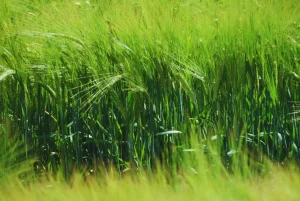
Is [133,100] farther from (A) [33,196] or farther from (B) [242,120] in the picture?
(A) [33,196]

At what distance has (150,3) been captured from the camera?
3.05m

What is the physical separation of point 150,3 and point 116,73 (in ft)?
1.47

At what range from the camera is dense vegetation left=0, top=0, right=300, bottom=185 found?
9.15 ft

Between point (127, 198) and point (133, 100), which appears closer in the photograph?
point (127, 198)

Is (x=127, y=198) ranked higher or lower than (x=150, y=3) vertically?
lower

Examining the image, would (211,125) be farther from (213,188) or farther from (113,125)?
(213,188)

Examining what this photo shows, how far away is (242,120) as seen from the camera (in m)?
2.94

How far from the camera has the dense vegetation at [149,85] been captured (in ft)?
9.15

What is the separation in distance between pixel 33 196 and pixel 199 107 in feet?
5.19

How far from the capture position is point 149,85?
287 centimetres

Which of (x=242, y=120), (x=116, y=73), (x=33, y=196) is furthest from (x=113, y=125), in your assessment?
(x=33, y=196)

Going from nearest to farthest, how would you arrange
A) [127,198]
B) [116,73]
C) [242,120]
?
[127,198] < [116,73] < [242,120]

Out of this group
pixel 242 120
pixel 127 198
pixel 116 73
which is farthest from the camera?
pixel 242 120

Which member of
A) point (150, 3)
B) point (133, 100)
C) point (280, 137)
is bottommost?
point (280, 137)
